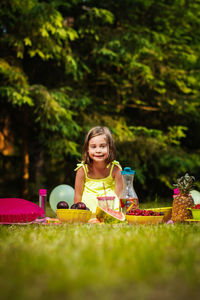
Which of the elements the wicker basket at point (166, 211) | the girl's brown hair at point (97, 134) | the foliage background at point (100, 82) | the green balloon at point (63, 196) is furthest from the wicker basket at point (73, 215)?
the foliage background at point (100, 82)

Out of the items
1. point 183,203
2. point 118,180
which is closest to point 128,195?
point 183,203

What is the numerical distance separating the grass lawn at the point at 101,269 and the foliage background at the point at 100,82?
6099mm

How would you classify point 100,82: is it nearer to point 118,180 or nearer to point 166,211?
point 118,180

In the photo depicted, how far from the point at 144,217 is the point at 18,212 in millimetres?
1365

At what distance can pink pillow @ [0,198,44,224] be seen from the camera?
13.5ft

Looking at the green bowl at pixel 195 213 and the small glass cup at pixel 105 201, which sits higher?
the small glass cup at pixel 105 201

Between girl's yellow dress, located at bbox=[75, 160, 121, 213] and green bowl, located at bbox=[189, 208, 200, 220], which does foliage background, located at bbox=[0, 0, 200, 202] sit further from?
green bowl, located at bbox=[189, 208, 200, 220]

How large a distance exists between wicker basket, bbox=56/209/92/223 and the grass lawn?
1350mm

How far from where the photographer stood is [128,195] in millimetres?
4199

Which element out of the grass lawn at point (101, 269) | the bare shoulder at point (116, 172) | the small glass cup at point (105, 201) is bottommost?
the grass lawn at point (101, 269)

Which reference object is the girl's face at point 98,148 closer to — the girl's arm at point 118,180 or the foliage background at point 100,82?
the girl's arm at point 118,180

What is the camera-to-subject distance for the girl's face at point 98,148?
190 inches

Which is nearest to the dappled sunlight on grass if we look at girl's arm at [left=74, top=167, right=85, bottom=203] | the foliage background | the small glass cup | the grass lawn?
the grass lawn

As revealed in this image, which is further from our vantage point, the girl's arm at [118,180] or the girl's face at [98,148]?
the girl's arm at [118,180]
